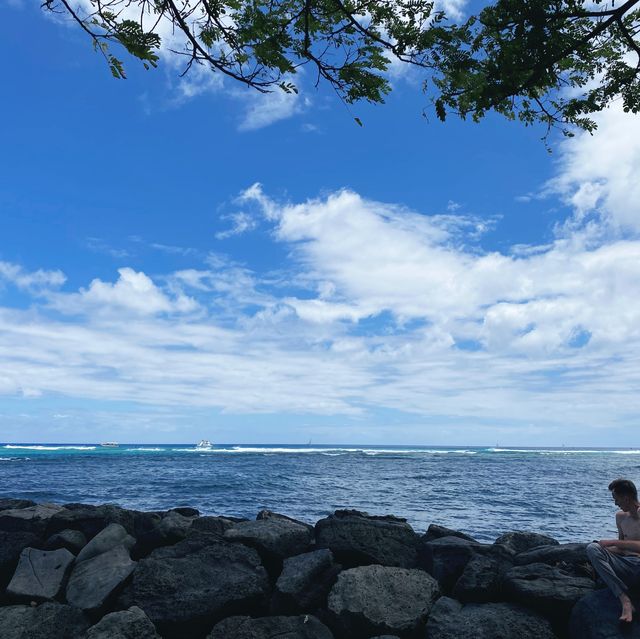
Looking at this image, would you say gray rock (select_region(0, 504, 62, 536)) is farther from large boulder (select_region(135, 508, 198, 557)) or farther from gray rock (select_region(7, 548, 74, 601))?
large boulder (select_region(135, 508, 198, 557))

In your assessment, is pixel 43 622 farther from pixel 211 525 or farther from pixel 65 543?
pixel 211 525

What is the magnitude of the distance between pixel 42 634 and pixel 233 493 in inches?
902

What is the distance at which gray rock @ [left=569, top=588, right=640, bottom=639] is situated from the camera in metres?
5.89

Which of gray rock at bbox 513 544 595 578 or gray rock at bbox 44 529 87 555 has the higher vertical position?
gray rock at bbox 513 544 595 578

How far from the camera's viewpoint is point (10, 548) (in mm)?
8945

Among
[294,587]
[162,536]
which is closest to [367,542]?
[294,587]

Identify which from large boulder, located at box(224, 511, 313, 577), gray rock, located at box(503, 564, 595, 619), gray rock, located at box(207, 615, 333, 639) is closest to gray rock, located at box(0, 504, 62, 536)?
large boulder, located at box(224, 511, 313, 577)

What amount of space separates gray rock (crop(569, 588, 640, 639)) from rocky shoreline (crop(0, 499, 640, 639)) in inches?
0.5

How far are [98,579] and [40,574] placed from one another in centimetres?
107

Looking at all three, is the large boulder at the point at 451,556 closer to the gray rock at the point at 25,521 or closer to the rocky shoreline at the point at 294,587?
the rocky shoreline at the point at 294,587

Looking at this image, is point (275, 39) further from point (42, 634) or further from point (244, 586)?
point (42, 634)

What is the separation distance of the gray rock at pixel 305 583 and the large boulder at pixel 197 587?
376 millimetres

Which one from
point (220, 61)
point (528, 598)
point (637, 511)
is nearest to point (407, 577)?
point (528, 598)

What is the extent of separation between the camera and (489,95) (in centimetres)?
495
